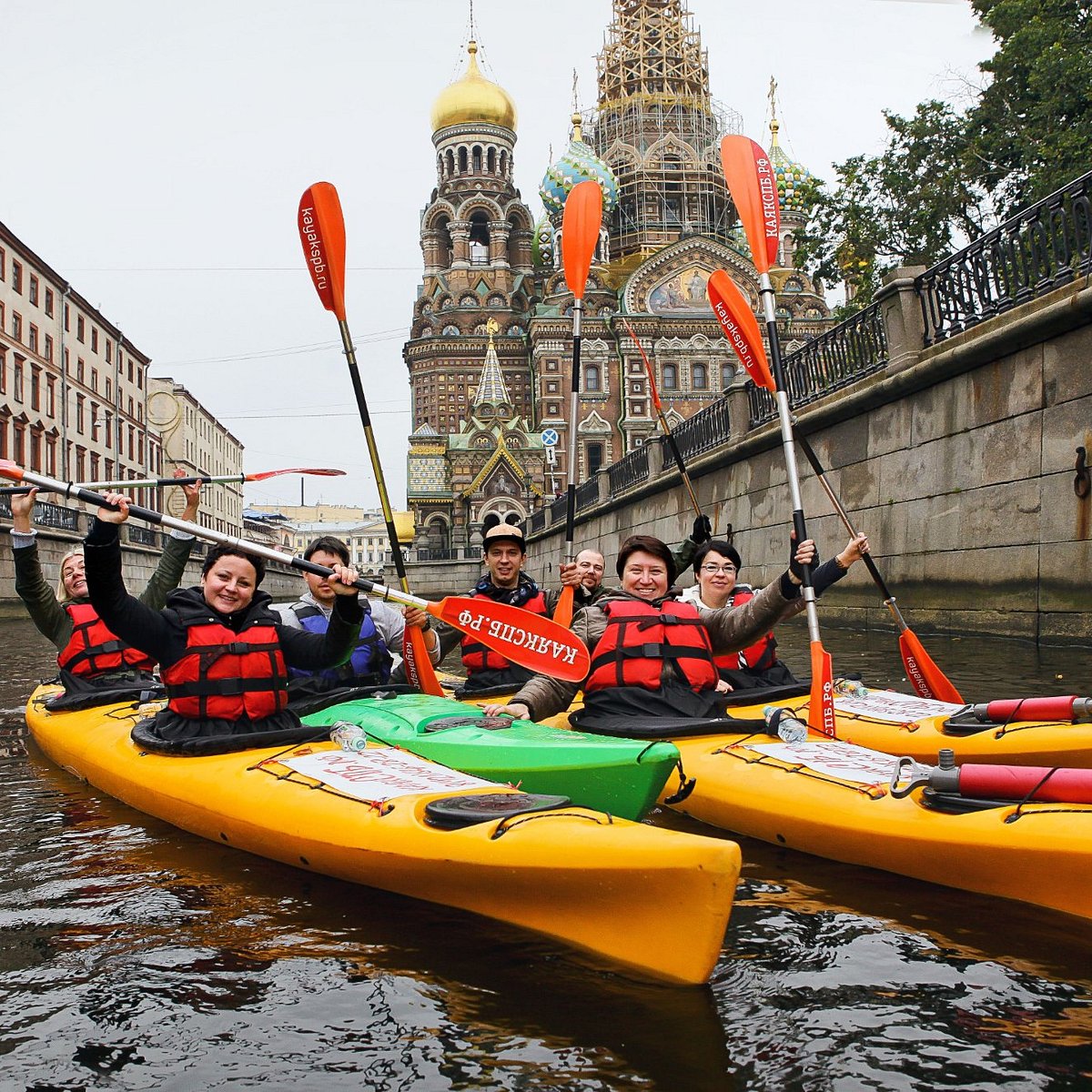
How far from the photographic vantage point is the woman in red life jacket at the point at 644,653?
17.9 ft

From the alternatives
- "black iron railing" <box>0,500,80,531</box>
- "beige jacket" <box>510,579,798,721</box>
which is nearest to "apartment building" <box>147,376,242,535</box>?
"black iron railing" <box>0,500,80,531</box>

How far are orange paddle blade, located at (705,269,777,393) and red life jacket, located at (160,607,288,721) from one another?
4706 millimetres

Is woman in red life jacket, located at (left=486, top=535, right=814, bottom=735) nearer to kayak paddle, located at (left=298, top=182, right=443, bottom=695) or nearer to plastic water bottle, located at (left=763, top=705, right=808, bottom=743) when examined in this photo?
plastic water bottle, located at (left=763, top=705, right=808, bottom=743)

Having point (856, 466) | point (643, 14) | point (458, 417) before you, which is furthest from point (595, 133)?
point (856, 466)

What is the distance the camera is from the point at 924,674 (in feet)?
24.0

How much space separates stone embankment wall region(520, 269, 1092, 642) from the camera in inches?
372

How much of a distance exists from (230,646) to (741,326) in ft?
16.9

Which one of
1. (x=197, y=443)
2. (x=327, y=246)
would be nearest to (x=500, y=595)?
(x=327, y=246)

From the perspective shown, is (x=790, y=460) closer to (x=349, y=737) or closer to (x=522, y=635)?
(x=522, y=635)

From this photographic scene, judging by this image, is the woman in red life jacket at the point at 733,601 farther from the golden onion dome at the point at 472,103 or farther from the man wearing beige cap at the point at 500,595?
the golden onion dome at the point at 472,103

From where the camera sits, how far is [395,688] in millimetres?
6508

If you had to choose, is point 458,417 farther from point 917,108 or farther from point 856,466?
point 856,466

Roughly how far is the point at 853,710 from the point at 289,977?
4022 millimetres

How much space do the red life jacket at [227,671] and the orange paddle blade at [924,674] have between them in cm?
414
